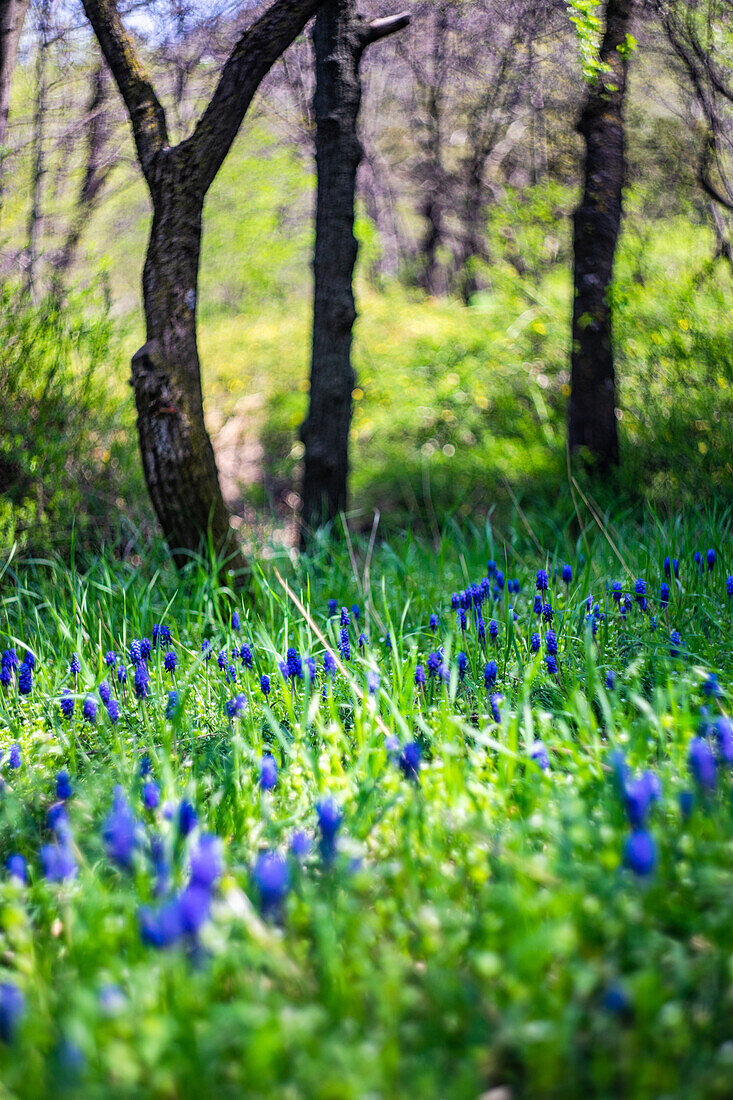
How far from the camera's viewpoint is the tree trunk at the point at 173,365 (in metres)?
3.46

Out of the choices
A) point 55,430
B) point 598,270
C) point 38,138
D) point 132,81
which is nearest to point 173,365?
point 55,430

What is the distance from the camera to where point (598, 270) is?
188 inches

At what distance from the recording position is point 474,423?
21.6 ft

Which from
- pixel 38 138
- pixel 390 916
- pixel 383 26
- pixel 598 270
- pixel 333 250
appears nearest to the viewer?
pixel 390 916

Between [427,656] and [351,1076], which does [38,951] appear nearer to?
[351,1076]

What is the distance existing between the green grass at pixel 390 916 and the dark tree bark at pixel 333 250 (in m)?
2.36

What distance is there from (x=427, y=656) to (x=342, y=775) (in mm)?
774

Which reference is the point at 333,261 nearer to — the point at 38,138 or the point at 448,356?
the point at 38,138

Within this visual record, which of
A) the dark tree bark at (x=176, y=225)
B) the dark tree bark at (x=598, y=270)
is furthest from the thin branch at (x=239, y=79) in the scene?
the dark tree bark at (x=598, y=270)

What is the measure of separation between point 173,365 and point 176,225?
2.11ft

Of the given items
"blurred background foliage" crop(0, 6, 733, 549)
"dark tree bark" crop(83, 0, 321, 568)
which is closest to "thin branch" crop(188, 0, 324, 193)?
"dark tree bark" crop(83, 0, 321, 568)

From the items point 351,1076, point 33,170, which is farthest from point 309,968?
point 33,170

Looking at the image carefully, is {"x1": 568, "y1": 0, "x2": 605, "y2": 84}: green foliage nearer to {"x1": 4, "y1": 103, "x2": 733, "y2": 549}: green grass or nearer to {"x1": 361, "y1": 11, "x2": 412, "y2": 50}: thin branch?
{"x1": 361, "y1": 11, "x2": 412, "y2": 50}: thin branch

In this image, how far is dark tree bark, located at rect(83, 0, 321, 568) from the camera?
3.41m
